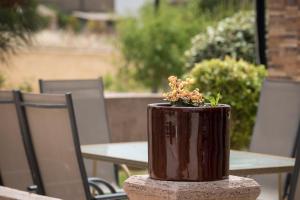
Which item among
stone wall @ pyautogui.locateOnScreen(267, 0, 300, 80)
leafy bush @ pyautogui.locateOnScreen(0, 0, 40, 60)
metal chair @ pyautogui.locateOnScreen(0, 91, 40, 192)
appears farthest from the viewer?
leafy bush @ pyautogui.locateOnScreen(0, 0, 40, 60)

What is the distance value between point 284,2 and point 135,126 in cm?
235

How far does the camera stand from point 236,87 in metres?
8.38

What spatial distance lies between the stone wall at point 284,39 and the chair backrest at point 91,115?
6.78 feet

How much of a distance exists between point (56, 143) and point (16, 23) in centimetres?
557

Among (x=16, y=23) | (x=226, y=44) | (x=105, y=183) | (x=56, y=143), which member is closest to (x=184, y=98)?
(x=56, y=143)

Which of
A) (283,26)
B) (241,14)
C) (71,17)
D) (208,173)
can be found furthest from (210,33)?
(71,17)

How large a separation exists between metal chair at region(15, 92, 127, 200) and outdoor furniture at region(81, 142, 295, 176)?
25 cm

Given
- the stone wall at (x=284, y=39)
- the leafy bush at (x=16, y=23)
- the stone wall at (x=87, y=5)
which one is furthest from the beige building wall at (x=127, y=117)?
the stone wall at (x=87, y=5)

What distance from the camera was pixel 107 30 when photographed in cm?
3584

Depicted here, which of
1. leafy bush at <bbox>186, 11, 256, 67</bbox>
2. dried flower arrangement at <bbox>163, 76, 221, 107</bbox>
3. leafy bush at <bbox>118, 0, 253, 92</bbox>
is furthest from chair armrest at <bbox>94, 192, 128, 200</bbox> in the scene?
leafy bush at <bbox>118, 0, 253, 92</bbox>

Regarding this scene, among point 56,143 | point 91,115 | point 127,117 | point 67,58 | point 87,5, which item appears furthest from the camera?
point 87,5

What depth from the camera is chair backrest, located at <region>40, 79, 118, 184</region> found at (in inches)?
245

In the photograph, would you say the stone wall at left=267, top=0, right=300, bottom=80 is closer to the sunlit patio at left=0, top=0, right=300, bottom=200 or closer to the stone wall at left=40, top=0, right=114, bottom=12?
the sunlit patio at left=0, top=0, right=300, bottom=200

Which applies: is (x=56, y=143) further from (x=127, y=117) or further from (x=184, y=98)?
(x=127, y=117)
